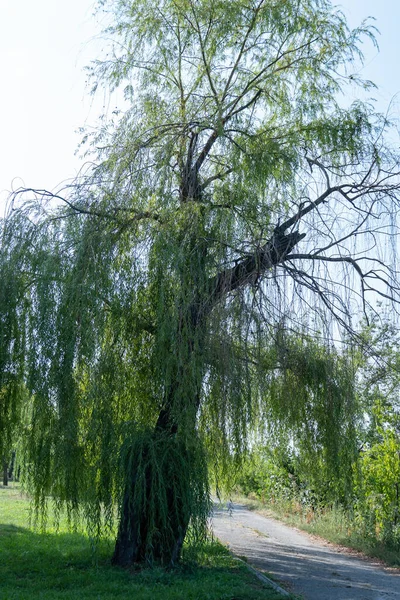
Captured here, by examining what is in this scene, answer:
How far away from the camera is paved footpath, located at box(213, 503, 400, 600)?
10113 mm

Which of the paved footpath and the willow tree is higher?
the willow tree

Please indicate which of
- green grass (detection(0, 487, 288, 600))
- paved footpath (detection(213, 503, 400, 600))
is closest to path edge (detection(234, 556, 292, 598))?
green grass (detection(0, 487, 288, 600))

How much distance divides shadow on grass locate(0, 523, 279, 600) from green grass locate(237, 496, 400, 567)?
421 centimetres

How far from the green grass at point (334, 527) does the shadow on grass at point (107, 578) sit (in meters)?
4.21

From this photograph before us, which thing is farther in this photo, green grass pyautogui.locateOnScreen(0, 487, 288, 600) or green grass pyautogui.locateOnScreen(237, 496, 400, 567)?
green grass pyautogui.locateOnScreen(237, 496, 400, 567)

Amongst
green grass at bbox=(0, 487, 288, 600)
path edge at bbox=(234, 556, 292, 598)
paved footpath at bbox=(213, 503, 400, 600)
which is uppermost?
green grass at bbox=(0, 487, 288, 600)

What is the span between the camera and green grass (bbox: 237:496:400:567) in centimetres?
1452

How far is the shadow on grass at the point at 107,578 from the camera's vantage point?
834cm

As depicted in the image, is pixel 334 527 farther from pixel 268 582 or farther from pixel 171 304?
pixel 171 304

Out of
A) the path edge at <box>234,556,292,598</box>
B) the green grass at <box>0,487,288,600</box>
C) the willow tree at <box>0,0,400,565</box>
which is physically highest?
the willow tree at <box>0,0,400,565</box>

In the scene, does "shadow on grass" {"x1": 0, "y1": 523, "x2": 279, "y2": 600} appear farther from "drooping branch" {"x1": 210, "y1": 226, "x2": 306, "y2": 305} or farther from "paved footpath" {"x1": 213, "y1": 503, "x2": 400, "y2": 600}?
"drooping branch" {"x1": 210, "y1": 226, "x2": 306, "y2": 305}

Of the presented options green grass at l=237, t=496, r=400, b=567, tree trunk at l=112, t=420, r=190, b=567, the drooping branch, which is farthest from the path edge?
the drooping branch

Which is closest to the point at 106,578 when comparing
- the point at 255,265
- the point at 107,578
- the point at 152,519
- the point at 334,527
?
the point at 107,578

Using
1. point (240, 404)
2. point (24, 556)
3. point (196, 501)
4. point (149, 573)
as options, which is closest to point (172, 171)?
point (240, 404)
